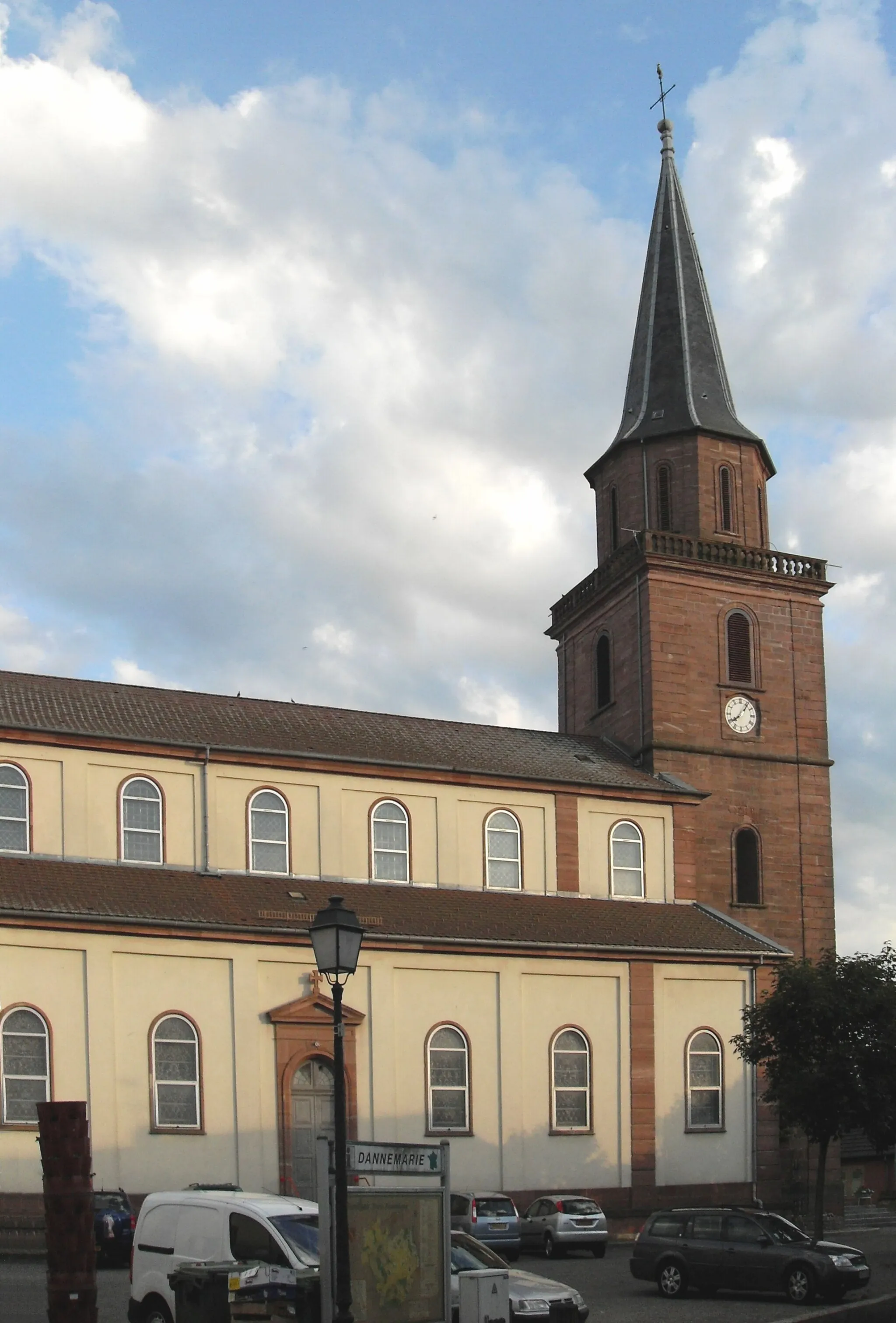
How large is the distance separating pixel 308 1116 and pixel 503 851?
9.17 metres

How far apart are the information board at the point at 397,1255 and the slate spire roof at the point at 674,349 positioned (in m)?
34.2

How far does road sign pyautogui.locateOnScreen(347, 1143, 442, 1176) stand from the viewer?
52.8 ft

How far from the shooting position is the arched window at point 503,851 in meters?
41.3

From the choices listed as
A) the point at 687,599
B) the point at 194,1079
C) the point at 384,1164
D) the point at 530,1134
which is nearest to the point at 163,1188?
the point at 194,1079

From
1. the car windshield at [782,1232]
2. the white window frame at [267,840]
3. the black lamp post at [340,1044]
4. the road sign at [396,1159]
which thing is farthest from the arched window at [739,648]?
the road sign at [396,1159]

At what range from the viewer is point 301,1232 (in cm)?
1848

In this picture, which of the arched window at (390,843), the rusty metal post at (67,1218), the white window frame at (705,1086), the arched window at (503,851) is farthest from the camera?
the arched window at (503,851)

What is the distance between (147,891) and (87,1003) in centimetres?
314

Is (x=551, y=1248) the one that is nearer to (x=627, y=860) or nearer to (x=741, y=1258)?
(x=741, y=1258)

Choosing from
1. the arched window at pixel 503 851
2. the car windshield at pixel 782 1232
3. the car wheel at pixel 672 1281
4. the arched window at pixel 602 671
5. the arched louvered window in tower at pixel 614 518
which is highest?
the arched louvered window in tower at pixel 614 518

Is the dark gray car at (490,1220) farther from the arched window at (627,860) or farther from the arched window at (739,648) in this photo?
the arched window at (739,648)

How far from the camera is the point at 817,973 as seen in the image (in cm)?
3400

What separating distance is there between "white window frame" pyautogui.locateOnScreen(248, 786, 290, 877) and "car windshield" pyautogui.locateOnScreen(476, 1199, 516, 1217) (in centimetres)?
1072

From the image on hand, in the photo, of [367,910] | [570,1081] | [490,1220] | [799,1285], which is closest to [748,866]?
[570,1081]
